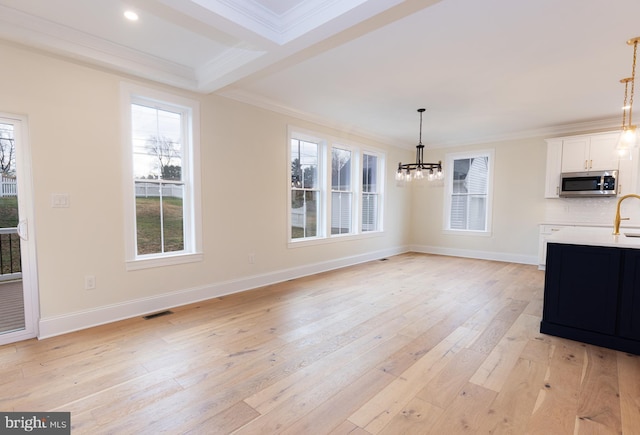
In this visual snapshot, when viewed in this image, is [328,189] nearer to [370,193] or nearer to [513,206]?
[370,193]

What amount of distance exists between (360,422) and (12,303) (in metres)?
3.67

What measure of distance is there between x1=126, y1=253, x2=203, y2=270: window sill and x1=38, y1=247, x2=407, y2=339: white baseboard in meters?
0.36

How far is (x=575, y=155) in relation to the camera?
555cm

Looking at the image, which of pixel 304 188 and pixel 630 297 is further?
pixel 304 188

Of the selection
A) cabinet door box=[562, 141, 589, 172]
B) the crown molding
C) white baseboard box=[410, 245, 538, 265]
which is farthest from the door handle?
cabinet door box=[562, 141, 589, 172]

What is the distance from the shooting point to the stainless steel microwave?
520cm

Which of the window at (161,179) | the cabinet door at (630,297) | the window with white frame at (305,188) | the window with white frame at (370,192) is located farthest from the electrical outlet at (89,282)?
the cabinet door at (630,297)

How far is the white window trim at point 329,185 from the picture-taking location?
200 inches

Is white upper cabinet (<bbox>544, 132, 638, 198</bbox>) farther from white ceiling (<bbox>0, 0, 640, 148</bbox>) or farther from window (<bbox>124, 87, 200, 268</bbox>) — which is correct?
window (<bbox>124, 87, 200, 268</bbox>)

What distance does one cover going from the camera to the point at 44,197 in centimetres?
282

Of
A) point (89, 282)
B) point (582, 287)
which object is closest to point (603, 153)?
point (582, 287)

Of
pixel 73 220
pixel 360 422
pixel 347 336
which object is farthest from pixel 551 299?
pixel 73 220

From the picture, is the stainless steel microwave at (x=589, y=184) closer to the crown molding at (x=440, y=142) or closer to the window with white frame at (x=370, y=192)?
the crown molding at (x=440, y=142)

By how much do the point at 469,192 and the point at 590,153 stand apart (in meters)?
2.23
